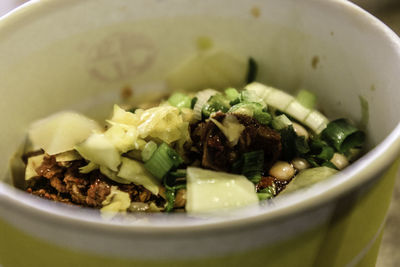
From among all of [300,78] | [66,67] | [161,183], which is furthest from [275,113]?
[66,67]

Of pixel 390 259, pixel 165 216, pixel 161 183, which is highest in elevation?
pixel 165 216

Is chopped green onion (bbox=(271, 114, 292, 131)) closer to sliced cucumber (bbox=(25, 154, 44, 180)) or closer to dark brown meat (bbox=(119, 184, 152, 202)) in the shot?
dark brown meat (bbox=(119, 184, 152, 202))

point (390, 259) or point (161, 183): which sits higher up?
point (161, 183)

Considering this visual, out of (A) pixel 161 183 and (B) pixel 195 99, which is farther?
(B) pixel 195 99

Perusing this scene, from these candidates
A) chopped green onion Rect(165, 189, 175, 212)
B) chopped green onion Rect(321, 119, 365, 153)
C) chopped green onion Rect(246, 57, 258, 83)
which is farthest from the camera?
chopped green onion Rect(246, 57, 258, 83)

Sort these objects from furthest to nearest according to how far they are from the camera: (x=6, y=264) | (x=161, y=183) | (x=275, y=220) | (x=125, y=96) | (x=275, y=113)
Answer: (x=125, y=96)
(x=275, y=113)
(x=161, y=183)
(x=6, y=264)
(x=275, y=220)

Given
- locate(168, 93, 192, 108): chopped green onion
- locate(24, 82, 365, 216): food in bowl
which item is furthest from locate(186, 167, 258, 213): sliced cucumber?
locate(168, 93, 192, 108): chopped green onion

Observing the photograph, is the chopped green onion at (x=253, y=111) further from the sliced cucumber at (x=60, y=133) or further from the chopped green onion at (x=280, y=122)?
the sliced cucumber at (x=60, y=133)

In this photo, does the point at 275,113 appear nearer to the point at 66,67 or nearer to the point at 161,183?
the point at 161,183
